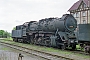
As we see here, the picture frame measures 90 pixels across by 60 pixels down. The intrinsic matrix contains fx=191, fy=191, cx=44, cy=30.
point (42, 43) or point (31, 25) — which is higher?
point (31, 25)

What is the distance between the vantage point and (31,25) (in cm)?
2664

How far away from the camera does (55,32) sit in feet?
65.7

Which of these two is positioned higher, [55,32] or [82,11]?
[82,11]

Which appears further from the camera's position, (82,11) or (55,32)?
(82,11)

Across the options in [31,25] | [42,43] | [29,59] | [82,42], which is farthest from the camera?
[31,25]

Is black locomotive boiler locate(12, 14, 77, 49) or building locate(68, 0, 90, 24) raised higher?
building locate(68, 0, 90, 24)

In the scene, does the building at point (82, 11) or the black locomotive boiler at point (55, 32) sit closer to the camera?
the black locomotive boiler at point (55, 32)

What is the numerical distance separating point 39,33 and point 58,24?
4.86m

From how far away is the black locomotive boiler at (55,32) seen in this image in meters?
18.2

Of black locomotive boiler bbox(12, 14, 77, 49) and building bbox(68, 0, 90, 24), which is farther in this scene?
building bbox(68, 0, 90, 24)

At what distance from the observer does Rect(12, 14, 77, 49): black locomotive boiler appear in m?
18.2

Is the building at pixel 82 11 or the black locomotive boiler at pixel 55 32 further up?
the building at pixel 82 11

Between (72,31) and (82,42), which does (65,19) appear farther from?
(82,42)

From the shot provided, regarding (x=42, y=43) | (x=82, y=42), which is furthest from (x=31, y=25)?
(x=82, y=42)
